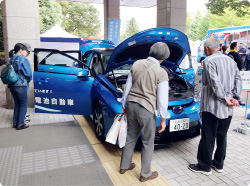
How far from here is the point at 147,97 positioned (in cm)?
250

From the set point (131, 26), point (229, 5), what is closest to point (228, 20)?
point (229, 5)

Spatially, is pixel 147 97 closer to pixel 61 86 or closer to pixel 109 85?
pixel 109 85

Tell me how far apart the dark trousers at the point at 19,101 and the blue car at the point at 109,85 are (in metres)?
0.29

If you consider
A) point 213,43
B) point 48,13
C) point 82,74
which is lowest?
point 82,74

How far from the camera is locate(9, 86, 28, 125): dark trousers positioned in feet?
14.3

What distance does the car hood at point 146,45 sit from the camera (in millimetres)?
3123

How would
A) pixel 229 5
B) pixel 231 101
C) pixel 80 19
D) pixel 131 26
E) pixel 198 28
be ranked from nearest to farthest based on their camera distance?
1. pixel 231 101
2. pixel 229 5
3. pixel 80 19
4. pixel 198 28
5. pixel 131 26

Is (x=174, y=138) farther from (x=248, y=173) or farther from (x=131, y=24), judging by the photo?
(x=131, y=24)

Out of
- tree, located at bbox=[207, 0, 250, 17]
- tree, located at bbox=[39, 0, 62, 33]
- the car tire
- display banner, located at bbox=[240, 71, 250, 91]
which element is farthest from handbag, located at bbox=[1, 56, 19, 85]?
tree, located at bbox=[39, 0, 62, 33]

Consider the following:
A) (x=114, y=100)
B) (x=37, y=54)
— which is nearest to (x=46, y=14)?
(x=37, y=54)

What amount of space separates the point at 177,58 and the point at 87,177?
103 inches

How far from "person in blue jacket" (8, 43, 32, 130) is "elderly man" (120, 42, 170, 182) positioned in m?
2.62

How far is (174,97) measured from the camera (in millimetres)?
3443

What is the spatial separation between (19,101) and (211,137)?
3723 millimetres
